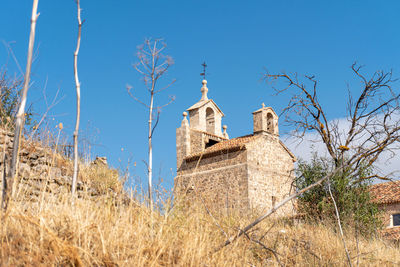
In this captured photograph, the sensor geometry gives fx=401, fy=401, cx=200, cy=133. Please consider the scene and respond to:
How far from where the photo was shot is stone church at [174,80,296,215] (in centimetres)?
2142

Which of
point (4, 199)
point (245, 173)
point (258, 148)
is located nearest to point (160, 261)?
point (4, 199)

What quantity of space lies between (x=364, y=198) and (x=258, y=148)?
10.7m

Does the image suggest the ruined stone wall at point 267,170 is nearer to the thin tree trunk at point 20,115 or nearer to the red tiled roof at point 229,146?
the red tiled roof at point 229,146

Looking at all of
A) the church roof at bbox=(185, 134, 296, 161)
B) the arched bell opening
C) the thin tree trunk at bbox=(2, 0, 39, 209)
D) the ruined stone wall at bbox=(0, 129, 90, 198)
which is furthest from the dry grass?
the arched bell opening

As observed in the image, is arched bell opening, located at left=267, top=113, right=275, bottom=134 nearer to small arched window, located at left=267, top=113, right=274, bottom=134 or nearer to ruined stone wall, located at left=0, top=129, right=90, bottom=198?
small arched window, located at left=267, top=113, right=274, bottom=134

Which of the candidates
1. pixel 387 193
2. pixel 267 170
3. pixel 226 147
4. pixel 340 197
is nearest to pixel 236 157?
pixel 226 147

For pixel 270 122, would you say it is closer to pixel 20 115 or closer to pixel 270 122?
pixel 270 122

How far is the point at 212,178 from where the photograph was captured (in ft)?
73.2

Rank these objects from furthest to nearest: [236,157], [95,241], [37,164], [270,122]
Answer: [270,122] → [236,157] → [37,164] → [95,241]

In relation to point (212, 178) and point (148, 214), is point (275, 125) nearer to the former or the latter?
point (212, 178)

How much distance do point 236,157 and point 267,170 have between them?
2213 millimetres

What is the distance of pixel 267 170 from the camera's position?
907 inches

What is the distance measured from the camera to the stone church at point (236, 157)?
843 inches

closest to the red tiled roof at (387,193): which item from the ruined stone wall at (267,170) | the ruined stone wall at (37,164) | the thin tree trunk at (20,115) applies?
the ruined stone wall at (267,170)
